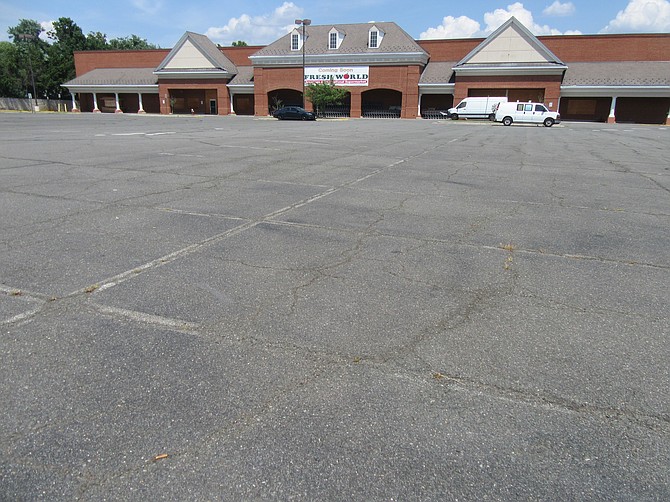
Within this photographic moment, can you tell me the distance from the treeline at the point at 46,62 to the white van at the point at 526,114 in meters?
70.3

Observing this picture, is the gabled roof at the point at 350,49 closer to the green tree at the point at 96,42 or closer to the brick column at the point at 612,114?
the brick column at the point at 612,114

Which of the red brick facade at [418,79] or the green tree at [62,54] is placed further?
the green tree at [62,54]

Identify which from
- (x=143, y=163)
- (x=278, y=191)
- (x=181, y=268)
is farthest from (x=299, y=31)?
(x=181, y=268)

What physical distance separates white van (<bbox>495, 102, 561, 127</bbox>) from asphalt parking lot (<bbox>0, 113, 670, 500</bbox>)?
126ft

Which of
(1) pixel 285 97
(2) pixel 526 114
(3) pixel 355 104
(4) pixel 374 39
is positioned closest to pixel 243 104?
(1) pixel 285 97

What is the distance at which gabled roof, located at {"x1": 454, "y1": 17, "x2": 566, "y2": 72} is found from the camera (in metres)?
50.4

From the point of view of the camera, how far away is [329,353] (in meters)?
3.56

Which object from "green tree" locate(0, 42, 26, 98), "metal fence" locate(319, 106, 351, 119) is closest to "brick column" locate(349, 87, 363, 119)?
"metal fence" locate(319, 106, 351, 119)

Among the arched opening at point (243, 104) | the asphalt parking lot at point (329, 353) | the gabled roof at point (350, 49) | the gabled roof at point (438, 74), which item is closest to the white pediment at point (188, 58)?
the arched opening at point (243, 104)

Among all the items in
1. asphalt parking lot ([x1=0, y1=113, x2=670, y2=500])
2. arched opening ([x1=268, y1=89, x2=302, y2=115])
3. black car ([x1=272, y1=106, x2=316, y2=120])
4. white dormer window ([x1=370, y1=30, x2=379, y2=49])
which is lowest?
asphalt parking lot ([x1=0, y1=113, x2=670, y2=500])

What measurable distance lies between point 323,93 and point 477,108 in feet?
54.3

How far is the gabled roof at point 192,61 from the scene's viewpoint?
2416 inches

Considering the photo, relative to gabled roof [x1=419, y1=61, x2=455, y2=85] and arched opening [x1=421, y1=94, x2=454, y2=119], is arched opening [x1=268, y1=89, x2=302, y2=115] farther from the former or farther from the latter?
gabled roof [x1=419, y1=61, x2=455, y2=85]

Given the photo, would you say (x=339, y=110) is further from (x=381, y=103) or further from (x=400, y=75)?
(x=400, y=75)
